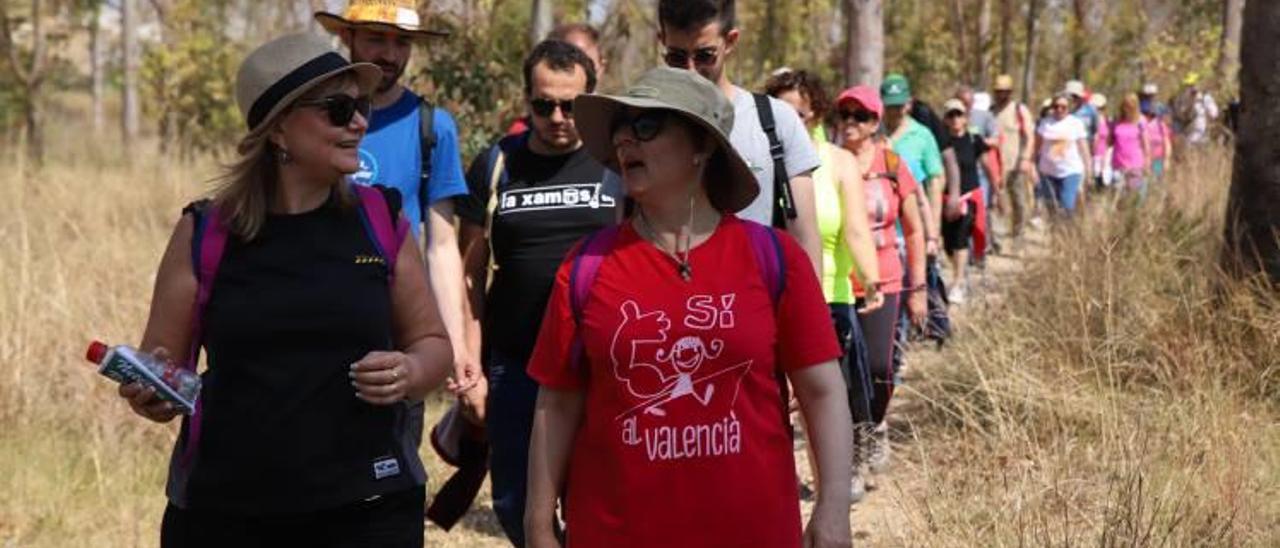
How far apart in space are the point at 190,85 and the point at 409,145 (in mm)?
20132

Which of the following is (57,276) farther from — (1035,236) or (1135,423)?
(1035,236)

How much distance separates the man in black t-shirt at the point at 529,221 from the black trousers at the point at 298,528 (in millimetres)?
1335

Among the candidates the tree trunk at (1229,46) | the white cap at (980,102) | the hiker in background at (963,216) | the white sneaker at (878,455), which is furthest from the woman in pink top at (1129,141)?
the white sneaker at (878,455)

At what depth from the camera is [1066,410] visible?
6672 millimetres

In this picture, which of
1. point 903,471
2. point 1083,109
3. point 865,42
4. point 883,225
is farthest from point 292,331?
point 1083,109

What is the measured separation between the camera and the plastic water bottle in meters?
3.17

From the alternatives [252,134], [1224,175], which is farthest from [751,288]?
[1224,175]

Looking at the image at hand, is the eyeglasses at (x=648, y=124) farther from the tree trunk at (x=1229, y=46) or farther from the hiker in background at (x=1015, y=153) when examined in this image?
the tree trunk at (x=1229, y=46)

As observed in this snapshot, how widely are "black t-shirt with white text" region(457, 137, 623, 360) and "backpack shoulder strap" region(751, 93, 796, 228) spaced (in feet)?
1.43

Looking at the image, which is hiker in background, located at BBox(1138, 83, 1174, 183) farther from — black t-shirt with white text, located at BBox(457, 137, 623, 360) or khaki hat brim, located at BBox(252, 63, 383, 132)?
khaki hat brim, located at BBox(252, 63, 383, 132)

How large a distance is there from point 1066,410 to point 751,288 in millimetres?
3764

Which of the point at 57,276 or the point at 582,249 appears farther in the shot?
the point at 57,276

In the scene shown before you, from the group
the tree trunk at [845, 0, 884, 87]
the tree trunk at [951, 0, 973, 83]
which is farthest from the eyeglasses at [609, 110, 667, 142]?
the tree trunk at [951, 0, 973, 83]

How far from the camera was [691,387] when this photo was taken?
318 cm
